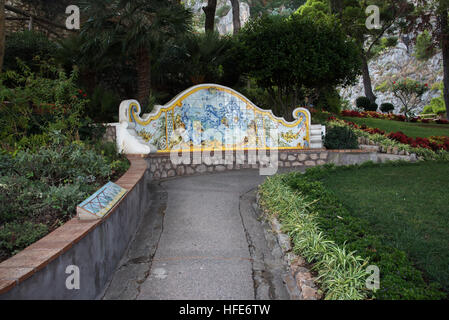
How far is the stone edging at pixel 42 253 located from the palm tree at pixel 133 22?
19.9 feet

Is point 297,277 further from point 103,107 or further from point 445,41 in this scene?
point 445,41

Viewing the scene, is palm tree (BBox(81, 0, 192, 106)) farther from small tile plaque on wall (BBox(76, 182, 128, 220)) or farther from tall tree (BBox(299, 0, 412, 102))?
tall tree (BBox(299, 0, 412, 102))

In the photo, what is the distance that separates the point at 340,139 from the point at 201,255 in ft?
23.9

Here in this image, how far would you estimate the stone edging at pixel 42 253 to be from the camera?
200 cm

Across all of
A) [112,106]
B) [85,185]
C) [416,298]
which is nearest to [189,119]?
[112,106]

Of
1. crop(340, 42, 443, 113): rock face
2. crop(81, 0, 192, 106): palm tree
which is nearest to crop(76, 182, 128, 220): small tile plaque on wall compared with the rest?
crop(81, 0, 192, 106): palm tree

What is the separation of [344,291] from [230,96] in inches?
280

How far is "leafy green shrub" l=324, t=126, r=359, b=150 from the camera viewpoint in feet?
32.2

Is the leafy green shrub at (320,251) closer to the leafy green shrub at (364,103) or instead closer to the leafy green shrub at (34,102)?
the leafy green shrub at (34,102)

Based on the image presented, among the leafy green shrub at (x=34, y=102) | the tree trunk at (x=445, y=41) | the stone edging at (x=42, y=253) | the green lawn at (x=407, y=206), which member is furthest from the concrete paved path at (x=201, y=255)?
the tree trunk at (x=445, y=41)

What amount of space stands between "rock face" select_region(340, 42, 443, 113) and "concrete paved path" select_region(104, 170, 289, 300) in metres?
40.2

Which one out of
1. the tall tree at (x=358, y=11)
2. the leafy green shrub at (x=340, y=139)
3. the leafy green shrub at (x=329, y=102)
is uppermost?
the tall tree at (x=358, y=11)

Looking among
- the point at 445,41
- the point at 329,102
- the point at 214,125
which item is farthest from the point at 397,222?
the point at 445,41

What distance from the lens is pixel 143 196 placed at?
5551mm
